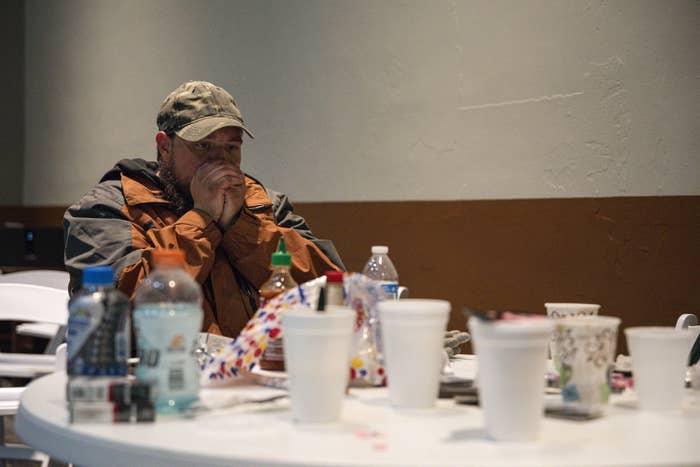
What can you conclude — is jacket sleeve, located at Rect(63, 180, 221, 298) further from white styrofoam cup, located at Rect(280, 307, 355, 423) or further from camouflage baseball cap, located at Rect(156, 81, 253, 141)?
white styrofoam cup, located at Rect(280, 307, 355, 423)

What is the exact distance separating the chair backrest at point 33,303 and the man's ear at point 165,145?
51cm

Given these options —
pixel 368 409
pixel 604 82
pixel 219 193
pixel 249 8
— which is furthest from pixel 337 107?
pixel 368 409

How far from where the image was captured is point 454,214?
3621 millimetres

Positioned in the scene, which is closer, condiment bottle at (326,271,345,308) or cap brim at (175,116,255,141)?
condiment bottle at (326,271,345,308)

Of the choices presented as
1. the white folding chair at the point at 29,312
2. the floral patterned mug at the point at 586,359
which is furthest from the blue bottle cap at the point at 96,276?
the white folding chair at the point at 29,312

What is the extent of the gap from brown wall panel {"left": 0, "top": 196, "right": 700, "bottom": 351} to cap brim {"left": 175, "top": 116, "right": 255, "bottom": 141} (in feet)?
4.66

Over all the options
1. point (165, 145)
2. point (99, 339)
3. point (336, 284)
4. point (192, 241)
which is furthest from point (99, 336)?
point (165, 145)

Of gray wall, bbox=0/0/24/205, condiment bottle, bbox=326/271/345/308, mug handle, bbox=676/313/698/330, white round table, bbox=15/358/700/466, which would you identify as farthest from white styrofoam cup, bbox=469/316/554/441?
gray wall, bbox=0/0/24/205

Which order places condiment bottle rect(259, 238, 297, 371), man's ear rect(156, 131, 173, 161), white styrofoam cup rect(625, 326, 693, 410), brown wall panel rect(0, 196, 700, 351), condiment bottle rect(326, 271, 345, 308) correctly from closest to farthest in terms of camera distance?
white styrofoam cup rect(625, 326, 693, 410) → condiment bottle rect(326, 271, 345, 308) → condiment bottle rect(259, 238, 297, 371) → man's ear rect(156, 131, 173, 161) → brown wall panel rect(0, 196, 700, 351)

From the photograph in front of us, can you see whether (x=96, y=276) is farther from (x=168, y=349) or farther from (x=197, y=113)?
(x=197, y=113)

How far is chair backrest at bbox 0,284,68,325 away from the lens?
2.59 meters

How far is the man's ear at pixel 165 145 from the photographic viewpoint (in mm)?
2493

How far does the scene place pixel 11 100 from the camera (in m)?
5.85

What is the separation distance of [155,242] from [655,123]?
1.77 metres
